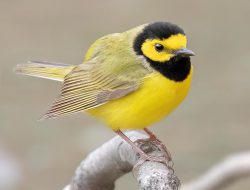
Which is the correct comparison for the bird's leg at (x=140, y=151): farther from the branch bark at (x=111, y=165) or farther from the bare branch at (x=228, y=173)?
the bare branch at (x=228, y=173)

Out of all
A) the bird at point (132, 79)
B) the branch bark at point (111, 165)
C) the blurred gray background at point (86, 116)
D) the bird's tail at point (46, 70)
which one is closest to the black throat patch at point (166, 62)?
the bird at point (132, 79)

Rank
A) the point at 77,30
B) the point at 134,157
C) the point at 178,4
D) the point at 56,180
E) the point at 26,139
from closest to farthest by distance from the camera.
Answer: the point at 134,157
the point at 56,180
the point at 26,139
the point at 77,30
the point at 178,4

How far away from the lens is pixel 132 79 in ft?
11.1

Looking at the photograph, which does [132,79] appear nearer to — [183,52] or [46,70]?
[183,52]

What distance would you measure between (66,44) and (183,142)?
163 centimetres

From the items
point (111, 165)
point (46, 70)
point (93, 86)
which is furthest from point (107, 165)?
point (46, 70)

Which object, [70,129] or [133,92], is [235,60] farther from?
[133,92]

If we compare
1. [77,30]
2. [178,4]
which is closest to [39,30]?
[77,30]

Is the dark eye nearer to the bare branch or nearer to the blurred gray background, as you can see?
the bare branch

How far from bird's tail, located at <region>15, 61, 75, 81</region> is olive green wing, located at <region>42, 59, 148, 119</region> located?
0.10 m

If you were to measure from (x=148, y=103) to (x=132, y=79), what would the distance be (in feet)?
0.51

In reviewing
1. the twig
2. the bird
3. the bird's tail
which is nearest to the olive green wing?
the bird

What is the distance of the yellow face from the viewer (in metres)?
3.16

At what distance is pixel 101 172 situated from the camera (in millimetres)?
3027
